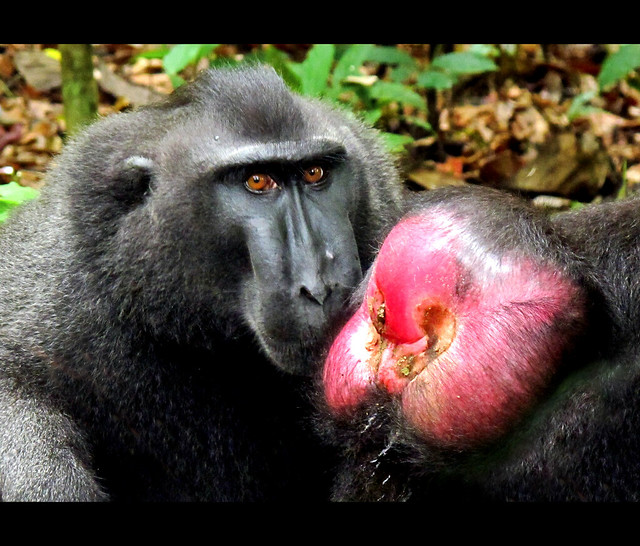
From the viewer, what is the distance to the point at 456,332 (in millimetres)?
2934

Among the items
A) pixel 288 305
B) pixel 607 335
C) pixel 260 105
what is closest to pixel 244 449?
pixel 288 305

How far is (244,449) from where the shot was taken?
4.25 metres

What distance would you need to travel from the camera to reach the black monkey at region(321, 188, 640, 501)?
2840 mm

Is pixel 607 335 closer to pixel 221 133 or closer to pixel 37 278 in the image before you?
pixel 221 133

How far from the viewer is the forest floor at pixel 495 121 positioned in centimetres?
743

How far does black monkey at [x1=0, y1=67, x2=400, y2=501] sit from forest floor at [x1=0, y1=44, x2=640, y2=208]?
3089 millimetres

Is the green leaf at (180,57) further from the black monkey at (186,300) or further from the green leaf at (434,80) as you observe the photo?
the green leaf at (434,80)

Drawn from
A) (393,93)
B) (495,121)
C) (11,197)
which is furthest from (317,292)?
(495,121)

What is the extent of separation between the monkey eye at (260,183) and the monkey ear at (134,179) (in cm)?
A: 47

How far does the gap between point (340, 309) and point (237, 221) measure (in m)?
0.61

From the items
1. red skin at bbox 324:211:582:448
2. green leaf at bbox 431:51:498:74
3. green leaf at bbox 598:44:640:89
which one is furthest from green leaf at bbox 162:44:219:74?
red skin at bbox 324:211:582:448

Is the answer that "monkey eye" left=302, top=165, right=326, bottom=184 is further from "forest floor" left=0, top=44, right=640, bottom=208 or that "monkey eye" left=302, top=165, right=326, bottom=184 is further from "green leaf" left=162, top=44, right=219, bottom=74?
"forest floor" left=0, top=44, right=640, bottom=208

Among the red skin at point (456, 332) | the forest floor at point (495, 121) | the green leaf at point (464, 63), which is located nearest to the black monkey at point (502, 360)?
the red skin at point (456, 332)

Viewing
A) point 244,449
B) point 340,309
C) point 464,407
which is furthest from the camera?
point 244,449
